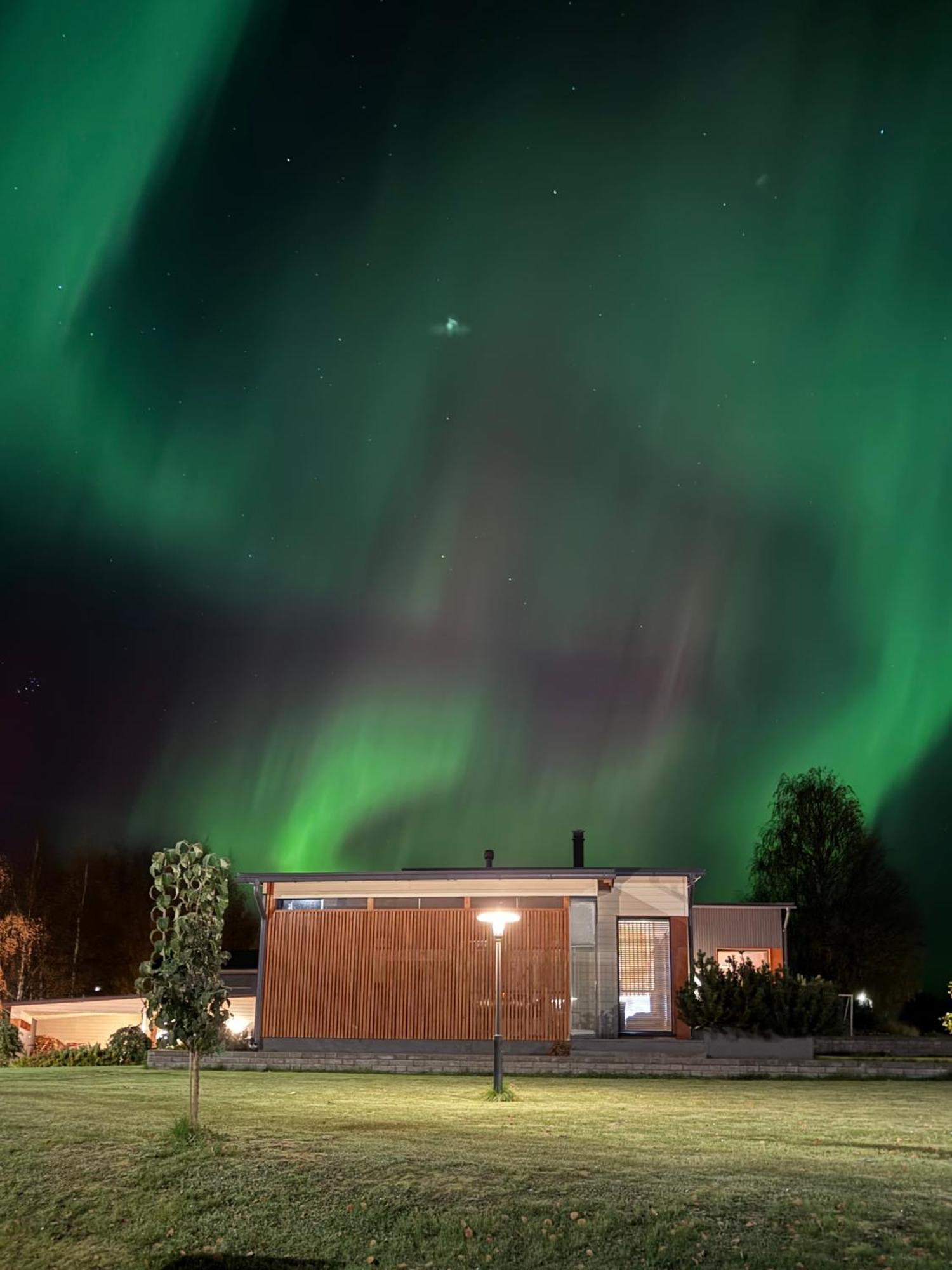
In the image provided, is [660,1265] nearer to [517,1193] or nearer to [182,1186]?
[517,1193]

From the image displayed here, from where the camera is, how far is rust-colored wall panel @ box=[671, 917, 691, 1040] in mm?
24812

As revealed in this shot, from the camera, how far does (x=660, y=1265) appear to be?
828 cm

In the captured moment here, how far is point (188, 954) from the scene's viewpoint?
39.0 ft

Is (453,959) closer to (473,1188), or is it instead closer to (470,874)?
(470,874)

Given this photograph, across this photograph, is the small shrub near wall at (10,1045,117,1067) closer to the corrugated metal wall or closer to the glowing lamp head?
the glowing lamp head

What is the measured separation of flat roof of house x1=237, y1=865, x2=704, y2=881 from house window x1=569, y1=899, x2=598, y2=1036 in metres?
0.96

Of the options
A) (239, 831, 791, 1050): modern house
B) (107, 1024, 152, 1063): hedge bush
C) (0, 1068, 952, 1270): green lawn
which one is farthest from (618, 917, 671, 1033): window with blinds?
(0, 1068, 952, 1270): green lawn

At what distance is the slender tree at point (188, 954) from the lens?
11883 mm

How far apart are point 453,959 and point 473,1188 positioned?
14.4 meters

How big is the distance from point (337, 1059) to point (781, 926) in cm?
1506

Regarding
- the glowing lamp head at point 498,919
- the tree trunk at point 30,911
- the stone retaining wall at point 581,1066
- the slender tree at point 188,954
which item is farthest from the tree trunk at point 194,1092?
the tree trunk at point 30,911

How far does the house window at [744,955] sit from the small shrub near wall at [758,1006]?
8277mm

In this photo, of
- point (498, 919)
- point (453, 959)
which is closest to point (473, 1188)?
point (498, 919)

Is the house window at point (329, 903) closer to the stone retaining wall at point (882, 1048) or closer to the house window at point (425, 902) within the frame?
the house window at point (425, 902)
